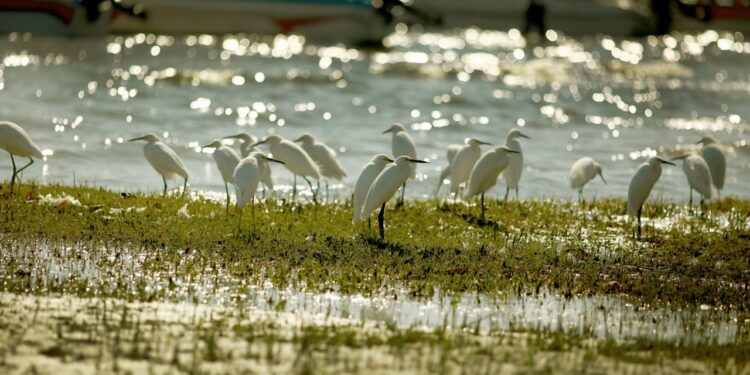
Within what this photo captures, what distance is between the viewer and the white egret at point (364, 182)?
11758mm

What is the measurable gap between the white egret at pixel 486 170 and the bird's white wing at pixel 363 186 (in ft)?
4.14

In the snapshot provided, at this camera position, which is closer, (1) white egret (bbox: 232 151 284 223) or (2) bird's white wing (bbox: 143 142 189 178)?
(1) white egret (bbox: 232 151 284 223)

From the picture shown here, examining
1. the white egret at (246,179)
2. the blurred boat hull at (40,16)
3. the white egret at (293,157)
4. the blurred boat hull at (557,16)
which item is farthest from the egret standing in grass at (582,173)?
the blurred boat hull at (557,16)

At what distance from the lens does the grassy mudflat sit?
7449 millimetres

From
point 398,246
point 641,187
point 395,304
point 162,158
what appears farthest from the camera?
point 162,158

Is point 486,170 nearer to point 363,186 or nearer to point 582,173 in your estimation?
point 363,186

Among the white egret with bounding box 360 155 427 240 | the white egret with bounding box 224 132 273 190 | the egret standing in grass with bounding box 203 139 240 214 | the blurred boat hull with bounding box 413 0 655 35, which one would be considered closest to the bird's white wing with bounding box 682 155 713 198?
the white egret with bounding box 360 155 427 240

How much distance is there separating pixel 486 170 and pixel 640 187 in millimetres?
1626

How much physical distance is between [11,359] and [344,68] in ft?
97.1

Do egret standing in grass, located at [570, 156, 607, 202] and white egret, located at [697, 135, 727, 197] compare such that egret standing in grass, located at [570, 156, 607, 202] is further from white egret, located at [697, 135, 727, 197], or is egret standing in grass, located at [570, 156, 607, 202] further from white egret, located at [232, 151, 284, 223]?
white egret, located at [232, 151, 284, 223]

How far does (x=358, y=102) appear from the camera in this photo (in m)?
28.5

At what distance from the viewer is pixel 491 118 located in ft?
91.1

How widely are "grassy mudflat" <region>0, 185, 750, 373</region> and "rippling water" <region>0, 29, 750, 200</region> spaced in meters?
3.35

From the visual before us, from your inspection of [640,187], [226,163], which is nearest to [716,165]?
[640,187]
